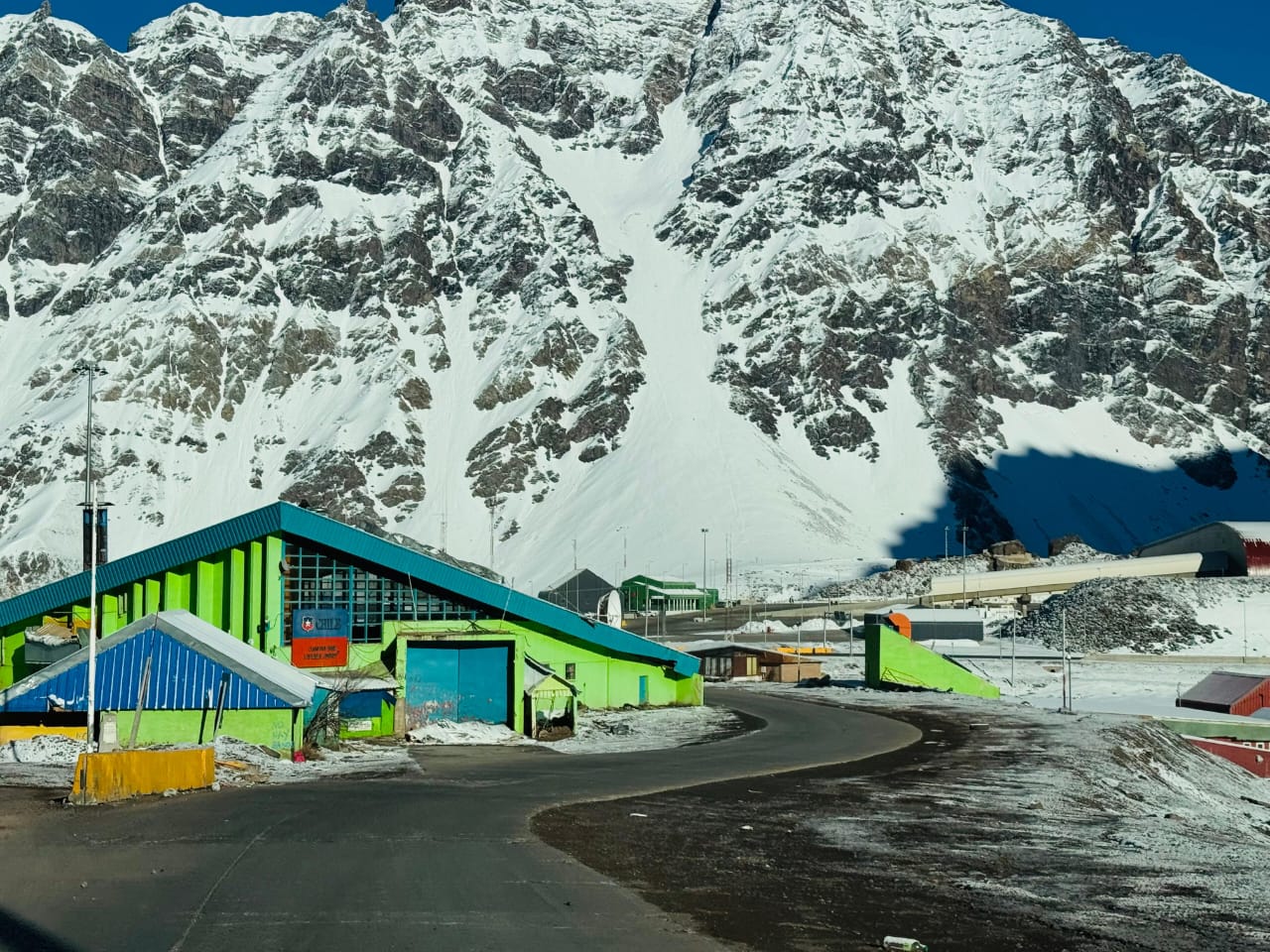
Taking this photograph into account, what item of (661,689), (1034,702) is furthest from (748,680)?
(661,689)

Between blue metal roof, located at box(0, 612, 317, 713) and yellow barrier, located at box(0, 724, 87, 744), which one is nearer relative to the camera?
blue metal roof, located at box(0, 612, 317, 713)

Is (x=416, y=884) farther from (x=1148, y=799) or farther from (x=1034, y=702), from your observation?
(x=1034, y=702)

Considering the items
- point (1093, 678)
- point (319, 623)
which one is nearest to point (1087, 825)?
point (319, 623)

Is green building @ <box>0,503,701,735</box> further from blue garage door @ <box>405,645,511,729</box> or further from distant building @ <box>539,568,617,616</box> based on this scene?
distant building @ <box>539,568,617,616</box>

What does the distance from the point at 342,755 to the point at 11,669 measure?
605 inches

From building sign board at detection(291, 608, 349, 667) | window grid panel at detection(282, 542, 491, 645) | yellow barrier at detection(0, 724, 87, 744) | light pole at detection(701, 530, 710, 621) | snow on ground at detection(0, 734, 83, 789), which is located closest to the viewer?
snow on ground at detection(0, 734, 83, 789)

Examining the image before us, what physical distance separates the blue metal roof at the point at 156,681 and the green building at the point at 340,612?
5.28m

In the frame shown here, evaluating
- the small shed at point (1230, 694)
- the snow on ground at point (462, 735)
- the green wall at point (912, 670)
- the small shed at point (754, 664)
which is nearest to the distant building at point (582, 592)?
the small shed at point (754, 664)

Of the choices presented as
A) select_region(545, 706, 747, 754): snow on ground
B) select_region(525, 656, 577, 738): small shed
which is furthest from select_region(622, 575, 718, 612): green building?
select_region(525, 656, 577, 738): small shed

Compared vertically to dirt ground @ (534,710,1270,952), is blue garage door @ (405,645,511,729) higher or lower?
higher

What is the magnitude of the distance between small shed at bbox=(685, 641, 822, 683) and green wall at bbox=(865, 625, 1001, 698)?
840 centimetres

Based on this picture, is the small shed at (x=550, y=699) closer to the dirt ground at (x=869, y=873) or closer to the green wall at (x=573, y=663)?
the green wall at (x=573, y=663)

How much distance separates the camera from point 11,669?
4584 centimetres

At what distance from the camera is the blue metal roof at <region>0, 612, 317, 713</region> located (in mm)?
34969
